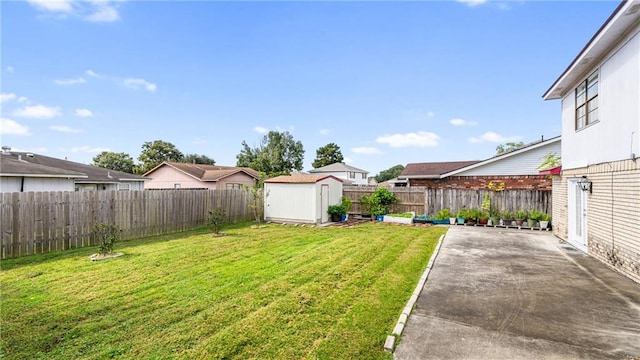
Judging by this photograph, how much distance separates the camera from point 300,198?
569 inches

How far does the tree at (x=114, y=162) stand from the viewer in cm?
4572

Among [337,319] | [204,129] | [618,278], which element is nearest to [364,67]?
[618,278]

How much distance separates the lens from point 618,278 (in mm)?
5727

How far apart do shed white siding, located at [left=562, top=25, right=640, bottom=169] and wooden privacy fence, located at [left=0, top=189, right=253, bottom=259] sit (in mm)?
13585

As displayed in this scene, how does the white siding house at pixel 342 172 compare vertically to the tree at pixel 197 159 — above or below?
below

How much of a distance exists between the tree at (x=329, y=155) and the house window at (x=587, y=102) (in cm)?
5244

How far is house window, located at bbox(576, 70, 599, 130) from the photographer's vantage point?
7703mm

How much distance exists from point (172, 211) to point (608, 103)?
1387cm

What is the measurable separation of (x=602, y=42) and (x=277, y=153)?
4285cm

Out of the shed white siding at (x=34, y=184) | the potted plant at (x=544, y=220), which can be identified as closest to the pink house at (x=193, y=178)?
the shed white siding at (x=34, y=184)

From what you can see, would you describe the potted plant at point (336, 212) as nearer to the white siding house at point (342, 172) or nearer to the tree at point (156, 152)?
the white siding house at point (342, 172)

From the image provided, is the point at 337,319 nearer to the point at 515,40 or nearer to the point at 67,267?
the point at 67,267

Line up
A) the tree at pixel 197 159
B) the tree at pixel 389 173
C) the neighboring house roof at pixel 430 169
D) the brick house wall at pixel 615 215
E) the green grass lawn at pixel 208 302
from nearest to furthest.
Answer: the green grass lawn at pixel 208 302 → the brick house wall at pixel 615 215 → the neighboring house roof at pixel 430 169 → the tree at pixel 197 159 → the tree at pixel 389 173

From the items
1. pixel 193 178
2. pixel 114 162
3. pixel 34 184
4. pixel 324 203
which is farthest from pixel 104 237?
pixel 114 162
